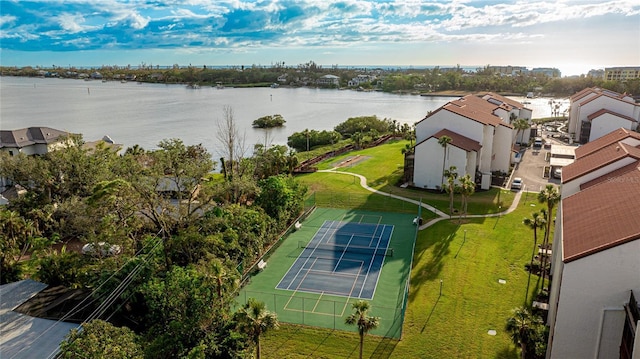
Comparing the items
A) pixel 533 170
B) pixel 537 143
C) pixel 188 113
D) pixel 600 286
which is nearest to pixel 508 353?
pixel 600 286

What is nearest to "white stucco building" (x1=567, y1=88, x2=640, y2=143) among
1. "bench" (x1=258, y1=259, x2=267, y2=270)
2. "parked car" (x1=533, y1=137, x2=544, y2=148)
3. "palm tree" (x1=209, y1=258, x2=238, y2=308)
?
"parked car" (x1=533, y1=137, x2=544, y2=148)

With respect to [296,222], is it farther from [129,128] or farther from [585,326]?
[129,128]

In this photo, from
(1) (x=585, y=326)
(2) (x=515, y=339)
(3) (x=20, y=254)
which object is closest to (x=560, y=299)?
(1) (x=585, y=326)

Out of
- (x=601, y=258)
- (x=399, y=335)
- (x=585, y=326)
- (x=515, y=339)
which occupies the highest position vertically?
(x=601, y=258)

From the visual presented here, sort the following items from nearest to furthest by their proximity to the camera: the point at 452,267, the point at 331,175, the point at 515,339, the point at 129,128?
the point at 515,339, the point at 452,267, the point at 331,175, the point at 129,128

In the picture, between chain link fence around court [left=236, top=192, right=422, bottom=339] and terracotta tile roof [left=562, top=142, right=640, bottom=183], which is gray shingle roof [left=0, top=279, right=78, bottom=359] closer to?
chain link fence around court [left=236, top=192, right=422, bottom=339]

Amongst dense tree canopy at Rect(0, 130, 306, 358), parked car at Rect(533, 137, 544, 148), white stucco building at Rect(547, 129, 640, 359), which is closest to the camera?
white stucco building at Rect(547, 129, 640, 359)

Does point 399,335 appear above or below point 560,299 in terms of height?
below
